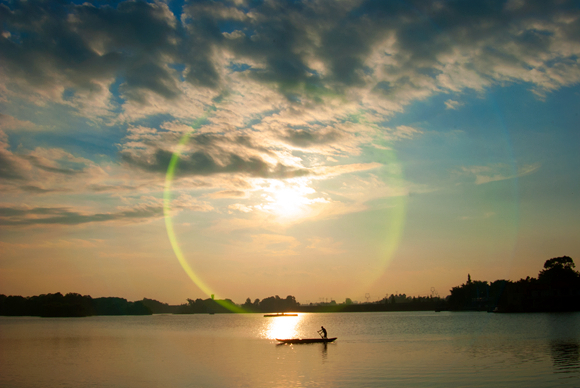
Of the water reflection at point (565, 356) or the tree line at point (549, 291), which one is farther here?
the tree line at point (549, 291)

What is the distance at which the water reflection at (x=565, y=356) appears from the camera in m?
32.9

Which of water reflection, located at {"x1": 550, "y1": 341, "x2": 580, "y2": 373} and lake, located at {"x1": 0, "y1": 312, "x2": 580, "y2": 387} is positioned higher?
water reflection, located at {"x1": 550, "y1": 341, "x2": 580, "y2": 373}

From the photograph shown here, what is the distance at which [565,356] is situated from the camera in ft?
128

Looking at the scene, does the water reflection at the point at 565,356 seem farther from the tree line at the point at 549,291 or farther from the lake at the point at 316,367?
the tree line at the point at 549,291

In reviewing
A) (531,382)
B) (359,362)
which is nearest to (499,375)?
(531,382)

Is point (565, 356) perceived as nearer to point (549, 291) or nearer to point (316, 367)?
point (316, 367)

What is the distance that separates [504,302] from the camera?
178 metres

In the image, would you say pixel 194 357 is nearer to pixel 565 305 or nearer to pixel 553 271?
pixel 565 305

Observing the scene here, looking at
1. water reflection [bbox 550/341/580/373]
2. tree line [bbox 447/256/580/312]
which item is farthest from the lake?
tree line [bbox 447/256/580/312]

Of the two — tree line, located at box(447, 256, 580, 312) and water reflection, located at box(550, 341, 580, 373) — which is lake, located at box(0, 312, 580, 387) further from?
tree line, located at box(447, 256, 580, 312)

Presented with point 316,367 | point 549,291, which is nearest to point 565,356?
point 316,367

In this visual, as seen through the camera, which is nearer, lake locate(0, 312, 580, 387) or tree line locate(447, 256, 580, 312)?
lake locate(0, 312, 580, 387)

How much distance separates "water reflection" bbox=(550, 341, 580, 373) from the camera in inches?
1296

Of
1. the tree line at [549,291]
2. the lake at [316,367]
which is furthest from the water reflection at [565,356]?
the tree line at [549,291]
